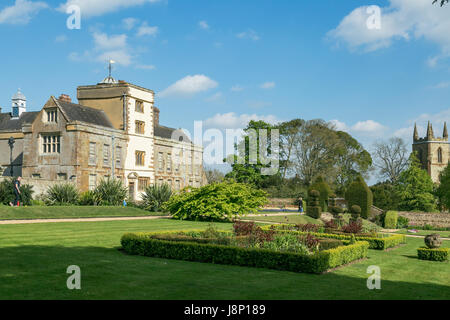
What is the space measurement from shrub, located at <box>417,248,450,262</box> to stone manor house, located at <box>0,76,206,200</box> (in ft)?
84.3


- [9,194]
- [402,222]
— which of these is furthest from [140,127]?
[402,222]

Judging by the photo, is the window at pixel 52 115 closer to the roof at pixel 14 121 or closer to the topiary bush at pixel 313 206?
the roof at pixel 14 121

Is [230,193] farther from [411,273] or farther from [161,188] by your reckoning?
[411,273]

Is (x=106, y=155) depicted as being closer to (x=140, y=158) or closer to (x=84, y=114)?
(x=84, y=114)

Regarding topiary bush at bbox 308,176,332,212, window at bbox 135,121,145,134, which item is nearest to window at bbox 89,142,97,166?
window at bbox 135,121,145,134

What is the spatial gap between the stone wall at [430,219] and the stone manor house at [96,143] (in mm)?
24829

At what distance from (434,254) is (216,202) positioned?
1467 cm

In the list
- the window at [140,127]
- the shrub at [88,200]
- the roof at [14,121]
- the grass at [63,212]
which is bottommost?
the grass at [63,212]

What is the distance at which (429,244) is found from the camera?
17.2 metres

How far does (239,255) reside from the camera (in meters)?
12.8

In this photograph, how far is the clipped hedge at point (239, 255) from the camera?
39.6ft

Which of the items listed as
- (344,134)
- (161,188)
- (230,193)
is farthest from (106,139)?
(344,134)

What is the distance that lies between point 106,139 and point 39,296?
3358 centimetres

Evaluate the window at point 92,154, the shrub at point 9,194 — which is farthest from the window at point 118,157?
the shrub at point 9,194
